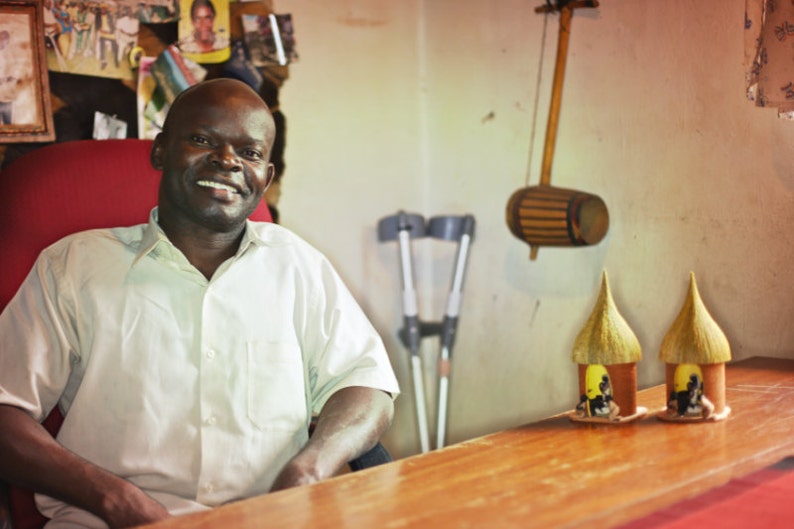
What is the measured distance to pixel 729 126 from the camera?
2.10 meters

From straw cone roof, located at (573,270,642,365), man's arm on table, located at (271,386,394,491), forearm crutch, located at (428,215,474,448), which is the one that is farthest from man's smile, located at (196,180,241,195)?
forearm crutch, located at (428,215,474,448)

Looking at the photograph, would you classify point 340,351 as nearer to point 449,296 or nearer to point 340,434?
point 340,434

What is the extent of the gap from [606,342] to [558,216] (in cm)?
95

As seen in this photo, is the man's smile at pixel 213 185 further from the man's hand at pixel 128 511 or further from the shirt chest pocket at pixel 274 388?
the man's hand at pixel 128 511

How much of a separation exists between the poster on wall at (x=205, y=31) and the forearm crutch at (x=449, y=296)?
0.87 m

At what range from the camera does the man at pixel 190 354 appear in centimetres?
145

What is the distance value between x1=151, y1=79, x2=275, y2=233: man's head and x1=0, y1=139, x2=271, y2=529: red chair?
0.21 feet

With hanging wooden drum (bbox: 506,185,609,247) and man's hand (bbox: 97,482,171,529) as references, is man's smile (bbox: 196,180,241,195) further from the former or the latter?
hanging wooden drum (bbox: 506,185,609,247)

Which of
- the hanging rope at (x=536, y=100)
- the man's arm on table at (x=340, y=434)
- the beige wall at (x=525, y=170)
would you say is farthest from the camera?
the hanging rope at (x=536, y=100)

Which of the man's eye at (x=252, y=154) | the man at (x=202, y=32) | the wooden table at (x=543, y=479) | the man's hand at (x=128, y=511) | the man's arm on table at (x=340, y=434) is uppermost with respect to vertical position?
the man at (x=202, y=32)

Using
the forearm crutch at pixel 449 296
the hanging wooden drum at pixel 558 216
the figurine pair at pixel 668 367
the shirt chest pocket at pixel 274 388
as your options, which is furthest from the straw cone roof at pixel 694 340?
the forearm crutch at pixel 449 296

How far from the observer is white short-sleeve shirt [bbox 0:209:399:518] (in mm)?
1493

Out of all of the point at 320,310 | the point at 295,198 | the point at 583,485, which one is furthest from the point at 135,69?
the point at 583,485

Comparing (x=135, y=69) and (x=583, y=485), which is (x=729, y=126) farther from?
(x=135, y=69)
